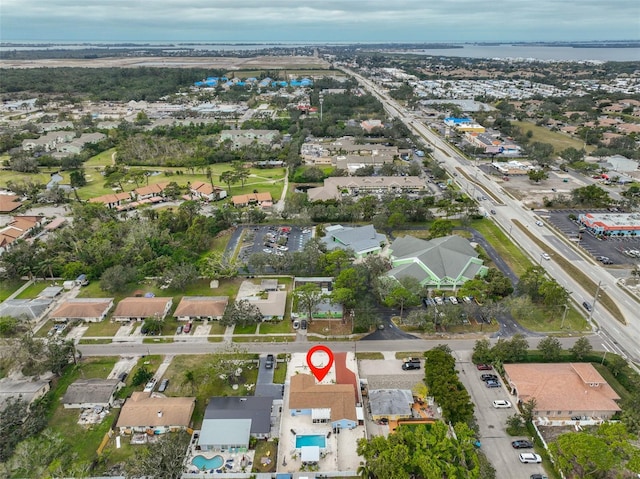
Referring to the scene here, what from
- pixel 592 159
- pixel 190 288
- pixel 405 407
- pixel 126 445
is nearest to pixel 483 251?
pixel 405 407

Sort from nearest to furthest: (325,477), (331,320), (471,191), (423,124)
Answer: (325,477) < (331,320) < (471,191) < (423,124)

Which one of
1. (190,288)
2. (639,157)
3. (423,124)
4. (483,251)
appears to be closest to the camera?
(190,288)

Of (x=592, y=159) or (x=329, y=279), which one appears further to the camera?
(x=592, y=159)

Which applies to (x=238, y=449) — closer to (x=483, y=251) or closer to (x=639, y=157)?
(x=483, y=251)

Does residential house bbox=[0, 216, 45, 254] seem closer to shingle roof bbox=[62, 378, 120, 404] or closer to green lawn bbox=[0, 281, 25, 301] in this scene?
green lawn bbox=[0, 281, 25, 301]

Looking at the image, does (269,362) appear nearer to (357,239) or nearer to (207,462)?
(207,462)

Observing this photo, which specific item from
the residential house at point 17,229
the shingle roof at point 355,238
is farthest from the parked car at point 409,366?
the residential house at point 17,229
